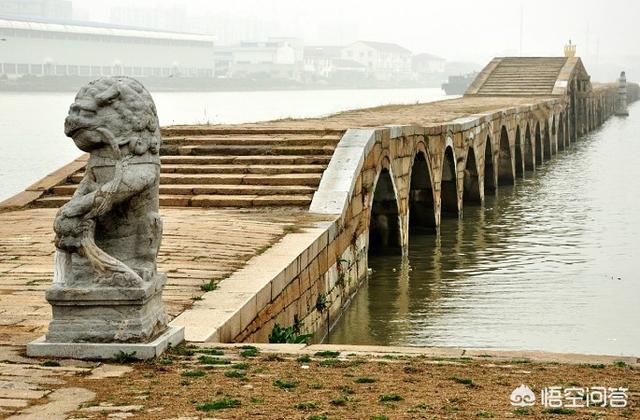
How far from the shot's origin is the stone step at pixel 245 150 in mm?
14281

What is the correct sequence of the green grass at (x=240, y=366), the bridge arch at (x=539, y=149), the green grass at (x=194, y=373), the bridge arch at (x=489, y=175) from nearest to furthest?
the green grass at (x=194, y=373), the green grass at (x=240, y=366), the bridge arch at (x=489, y=175), the bridge arch at (x=539, y=149)

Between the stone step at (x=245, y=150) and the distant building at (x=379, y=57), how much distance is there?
145498 mm

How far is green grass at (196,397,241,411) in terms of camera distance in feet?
16.9

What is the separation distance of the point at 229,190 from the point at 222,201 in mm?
378

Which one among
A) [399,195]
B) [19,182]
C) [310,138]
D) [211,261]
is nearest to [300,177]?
[310,138]

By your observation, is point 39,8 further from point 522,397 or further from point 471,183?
point 522,397

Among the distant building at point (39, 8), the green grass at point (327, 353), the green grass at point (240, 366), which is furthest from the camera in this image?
the distant building at point (39, 8)

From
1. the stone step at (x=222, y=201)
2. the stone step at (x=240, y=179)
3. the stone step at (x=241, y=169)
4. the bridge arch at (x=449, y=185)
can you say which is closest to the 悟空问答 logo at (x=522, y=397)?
the stone step at (x=222, y=201)

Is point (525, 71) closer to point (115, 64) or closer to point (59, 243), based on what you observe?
point (59, 243)

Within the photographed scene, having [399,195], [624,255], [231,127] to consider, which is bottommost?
[624,255]

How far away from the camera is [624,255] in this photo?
653 inches

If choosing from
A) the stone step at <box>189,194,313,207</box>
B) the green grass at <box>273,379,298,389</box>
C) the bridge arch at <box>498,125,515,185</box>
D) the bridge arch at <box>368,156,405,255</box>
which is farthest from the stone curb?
the bridge arch at <box>498,125,515,185</box>

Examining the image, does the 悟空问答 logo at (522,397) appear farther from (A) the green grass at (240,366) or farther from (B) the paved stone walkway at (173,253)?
(B) the paved stone walkway at (173,253)

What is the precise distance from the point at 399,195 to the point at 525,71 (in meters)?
32.1
